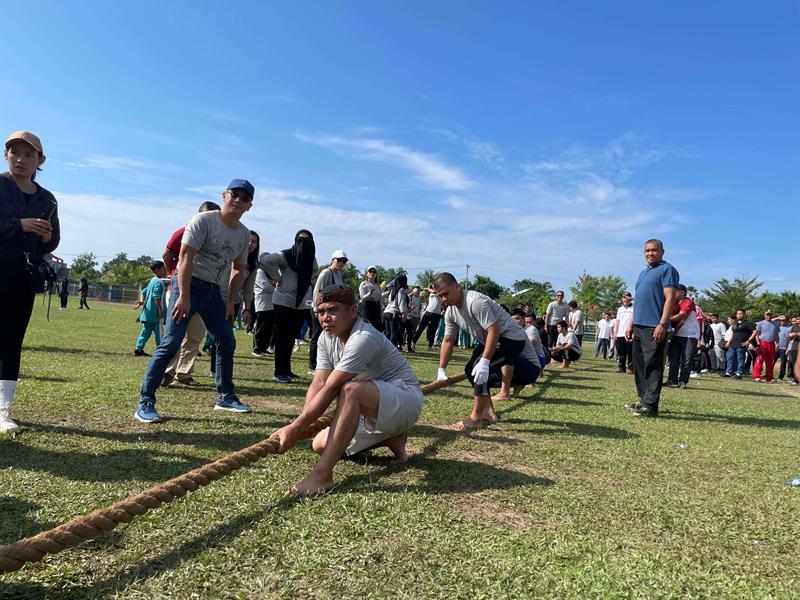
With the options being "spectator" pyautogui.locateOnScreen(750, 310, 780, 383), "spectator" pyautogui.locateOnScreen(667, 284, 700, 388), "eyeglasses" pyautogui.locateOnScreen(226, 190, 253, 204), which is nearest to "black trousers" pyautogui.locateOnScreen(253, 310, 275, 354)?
"eyeglasses" pyautogui.locateOnScreen(226, 190, 253, 204)

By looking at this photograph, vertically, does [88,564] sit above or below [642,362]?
below

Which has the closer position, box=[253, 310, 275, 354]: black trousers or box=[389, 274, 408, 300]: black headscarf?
box=[253, 310, 275, 354]: black trousers

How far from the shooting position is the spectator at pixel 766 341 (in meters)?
15.1

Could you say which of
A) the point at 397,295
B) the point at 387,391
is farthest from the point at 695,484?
the point at 397,295

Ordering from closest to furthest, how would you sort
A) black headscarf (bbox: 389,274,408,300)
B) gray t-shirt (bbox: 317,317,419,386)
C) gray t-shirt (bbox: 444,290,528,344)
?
gray t-shirt (bbox: 317,317,419,386) → gray t-shirt (bbox: 444,290,528,344) → black headscarf (bbox: 389,274,408,300)

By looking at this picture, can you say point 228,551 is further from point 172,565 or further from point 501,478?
point 501,478

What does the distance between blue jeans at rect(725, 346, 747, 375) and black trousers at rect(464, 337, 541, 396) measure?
12.4 meters

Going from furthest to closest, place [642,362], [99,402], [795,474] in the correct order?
[642,362] → [99,402] → [795,474]

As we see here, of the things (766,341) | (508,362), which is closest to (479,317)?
(508,362)

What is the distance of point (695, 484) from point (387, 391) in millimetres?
1949

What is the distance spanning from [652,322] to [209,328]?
189 inches

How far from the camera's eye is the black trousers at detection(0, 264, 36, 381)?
12.3 feet

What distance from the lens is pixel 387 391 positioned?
332 cm

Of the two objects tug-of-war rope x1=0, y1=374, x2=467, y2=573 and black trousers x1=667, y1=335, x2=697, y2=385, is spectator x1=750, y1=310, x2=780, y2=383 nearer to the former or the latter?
black trousers x1=667, y1=335, x2=697, y2=385
